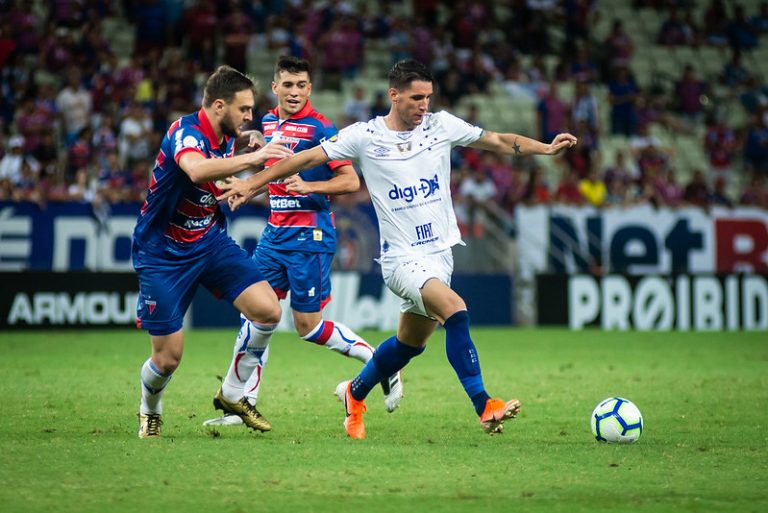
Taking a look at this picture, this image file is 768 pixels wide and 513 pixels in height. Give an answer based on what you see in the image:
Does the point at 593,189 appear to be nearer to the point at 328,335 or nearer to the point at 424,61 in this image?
the point at 424,61

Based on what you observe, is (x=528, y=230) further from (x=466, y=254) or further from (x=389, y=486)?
(x=389, y=486)

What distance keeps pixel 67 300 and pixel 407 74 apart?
11289mm

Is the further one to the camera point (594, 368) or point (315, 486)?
point (594, 368)

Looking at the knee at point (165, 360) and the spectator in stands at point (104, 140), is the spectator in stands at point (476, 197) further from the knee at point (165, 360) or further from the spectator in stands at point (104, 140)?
the knee at point (165, 360)

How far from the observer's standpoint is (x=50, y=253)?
18234 millimetres

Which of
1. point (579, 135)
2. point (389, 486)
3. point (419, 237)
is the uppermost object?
point (579, 135)

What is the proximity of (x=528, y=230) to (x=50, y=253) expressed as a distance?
26.5 ft

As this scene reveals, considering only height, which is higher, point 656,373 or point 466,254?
point 466,254

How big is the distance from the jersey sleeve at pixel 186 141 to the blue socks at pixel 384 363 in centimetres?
203

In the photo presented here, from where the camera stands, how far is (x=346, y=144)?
27.7 ft

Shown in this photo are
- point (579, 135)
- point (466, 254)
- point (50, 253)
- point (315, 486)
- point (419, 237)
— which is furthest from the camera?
point (579, 135)

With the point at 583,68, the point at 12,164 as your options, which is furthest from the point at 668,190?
the point at 12,164

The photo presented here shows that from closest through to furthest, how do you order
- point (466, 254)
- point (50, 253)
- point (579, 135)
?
point (50, 253)
point (466, 254)
point (579, 135)

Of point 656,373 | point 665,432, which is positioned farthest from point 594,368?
point 665,432
